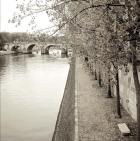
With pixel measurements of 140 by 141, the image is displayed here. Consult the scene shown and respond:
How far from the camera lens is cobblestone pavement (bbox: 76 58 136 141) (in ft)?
44.1

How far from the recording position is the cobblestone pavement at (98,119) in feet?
44.1

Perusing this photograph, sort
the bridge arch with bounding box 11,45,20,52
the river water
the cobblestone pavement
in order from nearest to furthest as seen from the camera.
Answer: the cobblestone pavement, the river water, the bridge arch with bounding box 11,45,20,52

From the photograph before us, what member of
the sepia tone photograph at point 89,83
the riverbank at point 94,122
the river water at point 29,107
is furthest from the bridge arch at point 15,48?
the riverbank at point 94,122

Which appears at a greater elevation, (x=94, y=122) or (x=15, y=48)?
(x=15, y=48)

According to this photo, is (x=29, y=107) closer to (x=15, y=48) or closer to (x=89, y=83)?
(x=89, y=83)

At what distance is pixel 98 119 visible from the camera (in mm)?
16078

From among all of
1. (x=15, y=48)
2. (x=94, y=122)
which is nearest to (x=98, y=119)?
(x=94, y=122)

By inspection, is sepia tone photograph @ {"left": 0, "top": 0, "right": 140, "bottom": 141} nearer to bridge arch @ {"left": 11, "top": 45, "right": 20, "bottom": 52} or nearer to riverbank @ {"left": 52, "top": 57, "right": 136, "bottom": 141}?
riverbank @ {"left": 52, "top": 57, "right": 136, "bottom": 141}

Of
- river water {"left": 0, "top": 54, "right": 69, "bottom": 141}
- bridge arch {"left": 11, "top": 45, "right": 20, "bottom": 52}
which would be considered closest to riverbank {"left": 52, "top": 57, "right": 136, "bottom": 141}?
river water {"left": 0, "top": 54, "right": 69, "bottom": 141}

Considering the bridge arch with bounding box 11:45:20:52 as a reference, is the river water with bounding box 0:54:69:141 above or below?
below

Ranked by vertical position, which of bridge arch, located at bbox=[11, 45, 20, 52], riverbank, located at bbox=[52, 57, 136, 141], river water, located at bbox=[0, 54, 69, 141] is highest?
bridge arch, located at bbox=[11, 45, 20, 52]

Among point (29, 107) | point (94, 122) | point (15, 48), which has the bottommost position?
point (29, 107)

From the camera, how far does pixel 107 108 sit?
60.5 ft

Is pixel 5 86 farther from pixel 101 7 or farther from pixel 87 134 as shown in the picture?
pixel 101 7
